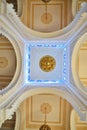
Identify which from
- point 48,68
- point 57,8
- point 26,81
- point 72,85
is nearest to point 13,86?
point 26,81

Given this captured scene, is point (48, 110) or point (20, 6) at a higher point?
point (20, 6)

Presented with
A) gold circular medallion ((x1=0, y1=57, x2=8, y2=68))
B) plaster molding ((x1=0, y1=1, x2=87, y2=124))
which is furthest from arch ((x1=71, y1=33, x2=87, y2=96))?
gold circular medallion ((x1=0, y1=57, x2=8, y2=68))

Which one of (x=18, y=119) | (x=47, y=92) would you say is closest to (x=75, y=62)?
(x=47, y=92)

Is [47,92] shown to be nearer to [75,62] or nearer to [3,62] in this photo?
[75,62]

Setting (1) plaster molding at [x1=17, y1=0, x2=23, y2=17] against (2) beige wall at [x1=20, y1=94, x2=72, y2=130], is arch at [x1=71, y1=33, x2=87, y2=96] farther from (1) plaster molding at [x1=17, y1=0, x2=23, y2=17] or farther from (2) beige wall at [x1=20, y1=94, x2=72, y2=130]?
(1) plaster molding at [x1=17, y1=0, x2=23, y2=17]

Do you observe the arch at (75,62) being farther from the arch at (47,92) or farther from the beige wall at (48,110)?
the beige wall at (48,110)

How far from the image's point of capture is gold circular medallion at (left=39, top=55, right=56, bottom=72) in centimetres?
698

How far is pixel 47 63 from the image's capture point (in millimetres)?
6973

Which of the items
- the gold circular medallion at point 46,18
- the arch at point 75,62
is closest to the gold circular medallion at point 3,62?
the gold circular medallion at point 46,18

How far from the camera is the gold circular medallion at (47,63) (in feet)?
22.9

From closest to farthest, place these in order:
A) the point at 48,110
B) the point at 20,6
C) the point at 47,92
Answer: the point at 47,92
the point at 20,6
the point at 48,110

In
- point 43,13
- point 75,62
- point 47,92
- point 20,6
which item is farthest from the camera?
point 43,13

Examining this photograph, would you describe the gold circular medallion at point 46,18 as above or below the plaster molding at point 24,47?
above

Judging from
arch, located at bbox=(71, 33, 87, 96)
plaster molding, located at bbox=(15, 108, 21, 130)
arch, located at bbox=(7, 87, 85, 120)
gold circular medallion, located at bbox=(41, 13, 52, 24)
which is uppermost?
gold circular medallion, located at bbox=(41, 13, 52, 24)
